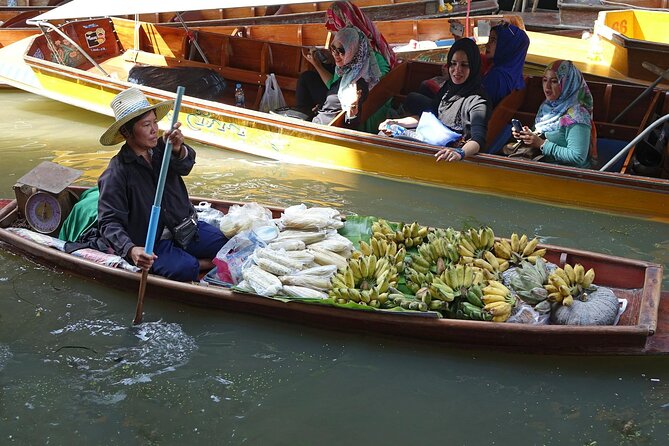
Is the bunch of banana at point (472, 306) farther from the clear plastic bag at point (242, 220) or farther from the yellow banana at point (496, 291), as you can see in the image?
the clear plastic bag at point (242, 220)

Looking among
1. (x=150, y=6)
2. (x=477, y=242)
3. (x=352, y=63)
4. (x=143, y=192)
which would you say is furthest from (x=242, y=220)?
(x=352, y=63)

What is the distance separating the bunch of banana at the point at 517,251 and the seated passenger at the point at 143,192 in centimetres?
201

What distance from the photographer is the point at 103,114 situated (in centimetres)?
909

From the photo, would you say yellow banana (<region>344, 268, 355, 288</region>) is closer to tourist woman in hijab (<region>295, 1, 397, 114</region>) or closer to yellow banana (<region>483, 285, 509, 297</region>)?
yellow banana (<region>483, 285, 509, 297</region>)

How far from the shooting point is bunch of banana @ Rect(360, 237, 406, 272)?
Answer: 4.90 m

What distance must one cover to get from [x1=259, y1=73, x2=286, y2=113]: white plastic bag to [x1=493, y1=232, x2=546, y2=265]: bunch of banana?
4.20 meters

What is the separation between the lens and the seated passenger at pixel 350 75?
715 centimetres

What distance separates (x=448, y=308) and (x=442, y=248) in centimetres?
55

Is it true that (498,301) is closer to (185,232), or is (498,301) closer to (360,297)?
(360,297)

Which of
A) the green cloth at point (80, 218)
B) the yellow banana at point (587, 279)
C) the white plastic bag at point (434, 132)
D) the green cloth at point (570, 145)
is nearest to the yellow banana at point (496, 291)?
the yellow banana at point (587, 279)

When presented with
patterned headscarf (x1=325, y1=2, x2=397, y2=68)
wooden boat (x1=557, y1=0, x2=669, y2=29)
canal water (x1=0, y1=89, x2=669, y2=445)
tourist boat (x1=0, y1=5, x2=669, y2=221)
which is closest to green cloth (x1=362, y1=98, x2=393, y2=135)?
tourist boat (x1=0, y1=5, x2=669, y2=221)

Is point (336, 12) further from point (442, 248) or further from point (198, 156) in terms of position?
point (442, 248)

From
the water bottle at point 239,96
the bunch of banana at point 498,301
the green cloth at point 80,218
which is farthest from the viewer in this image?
the water bottle at point 239,96

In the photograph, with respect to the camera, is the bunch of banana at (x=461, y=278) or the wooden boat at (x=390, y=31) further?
the wooden boat at (x=390, y=31)
